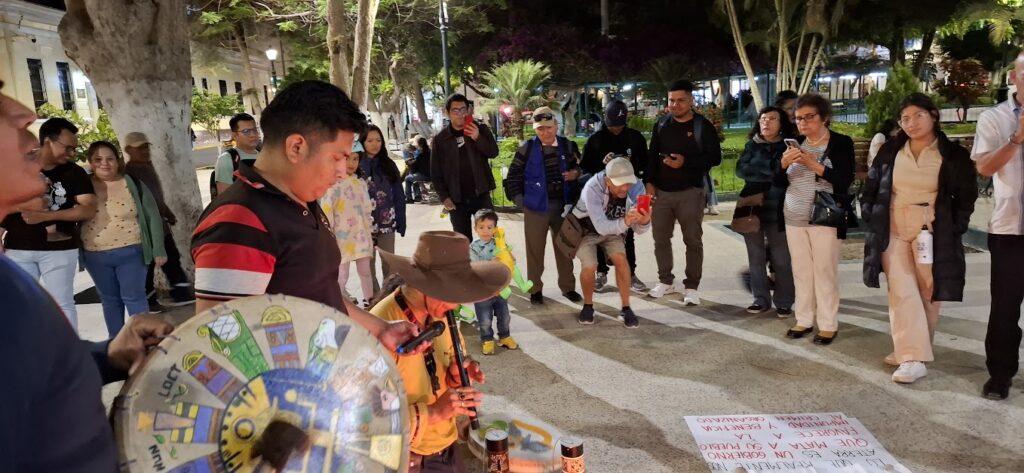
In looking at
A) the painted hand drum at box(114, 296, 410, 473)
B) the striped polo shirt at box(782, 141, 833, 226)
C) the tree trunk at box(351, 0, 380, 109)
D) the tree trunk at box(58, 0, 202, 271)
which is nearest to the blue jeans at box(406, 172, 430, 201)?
the tree trunk at box(351, 0, 380, 109)

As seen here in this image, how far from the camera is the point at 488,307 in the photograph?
525 centimetres

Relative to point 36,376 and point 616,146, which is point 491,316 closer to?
point 616,146

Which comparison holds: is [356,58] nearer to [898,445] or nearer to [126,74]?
[126,74]

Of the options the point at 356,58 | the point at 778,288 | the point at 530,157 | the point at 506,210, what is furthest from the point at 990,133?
the point at 356,58

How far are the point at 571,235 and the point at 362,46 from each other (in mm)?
8070

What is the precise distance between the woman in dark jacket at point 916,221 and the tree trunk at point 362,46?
9.25m

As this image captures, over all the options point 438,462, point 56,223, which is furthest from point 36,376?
point 56,223

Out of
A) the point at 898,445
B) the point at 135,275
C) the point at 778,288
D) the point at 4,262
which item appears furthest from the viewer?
the point at 778,288

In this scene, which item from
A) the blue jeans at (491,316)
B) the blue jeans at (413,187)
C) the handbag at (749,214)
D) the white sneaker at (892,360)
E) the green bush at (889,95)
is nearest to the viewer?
the white sneaker at (892,360)

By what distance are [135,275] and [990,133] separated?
5542 mm

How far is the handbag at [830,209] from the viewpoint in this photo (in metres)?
4.96

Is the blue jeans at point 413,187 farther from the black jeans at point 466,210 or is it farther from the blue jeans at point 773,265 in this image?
the blue jeans at point 773,265

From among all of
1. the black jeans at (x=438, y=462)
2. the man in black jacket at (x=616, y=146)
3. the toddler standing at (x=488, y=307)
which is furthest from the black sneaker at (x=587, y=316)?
the black jeans at (x=438, y=462)

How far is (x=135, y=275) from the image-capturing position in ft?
17.0
